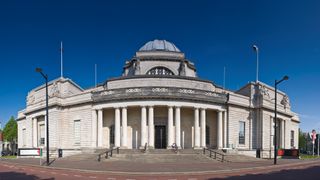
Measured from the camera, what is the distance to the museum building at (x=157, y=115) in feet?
122

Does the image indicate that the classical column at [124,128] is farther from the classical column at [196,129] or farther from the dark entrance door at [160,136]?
the classical column at [196,129]

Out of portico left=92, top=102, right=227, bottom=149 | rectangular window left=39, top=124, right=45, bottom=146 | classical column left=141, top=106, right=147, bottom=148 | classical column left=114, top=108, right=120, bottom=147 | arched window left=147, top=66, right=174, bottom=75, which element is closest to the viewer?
classical column left=141, top=106, right=147, bottom=148

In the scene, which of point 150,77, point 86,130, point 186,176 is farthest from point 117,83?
point 186,176

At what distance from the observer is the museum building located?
122 feet

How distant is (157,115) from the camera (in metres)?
39.2

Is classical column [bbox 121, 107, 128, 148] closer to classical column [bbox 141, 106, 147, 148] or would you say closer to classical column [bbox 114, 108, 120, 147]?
classical column [bbox 114, 108, 120, 147]

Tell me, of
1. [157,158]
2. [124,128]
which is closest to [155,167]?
[157,158]

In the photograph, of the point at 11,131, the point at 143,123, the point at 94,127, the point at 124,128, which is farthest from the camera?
the point at 11,131

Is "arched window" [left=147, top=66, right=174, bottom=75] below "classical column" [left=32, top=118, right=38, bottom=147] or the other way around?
the other way around

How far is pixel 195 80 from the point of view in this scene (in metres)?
43.1

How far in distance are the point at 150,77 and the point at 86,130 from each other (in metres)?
13.4

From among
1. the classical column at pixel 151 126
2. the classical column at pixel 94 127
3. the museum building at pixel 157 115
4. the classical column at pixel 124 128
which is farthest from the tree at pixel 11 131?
the classical column at pixel 151 126

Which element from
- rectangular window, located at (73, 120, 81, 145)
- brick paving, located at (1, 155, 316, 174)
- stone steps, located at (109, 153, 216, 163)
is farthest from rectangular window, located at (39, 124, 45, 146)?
brick paving, located at (1, 155, 316, 174)

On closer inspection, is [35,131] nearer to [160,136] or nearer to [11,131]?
[160,136]
